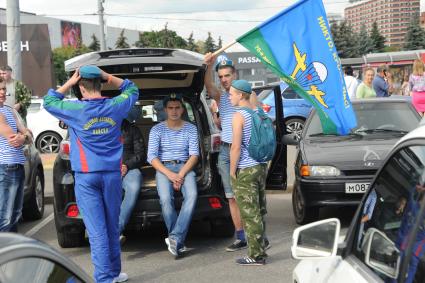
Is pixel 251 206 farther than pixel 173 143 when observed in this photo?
No

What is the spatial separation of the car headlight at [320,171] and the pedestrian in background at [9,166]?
313 centimetres

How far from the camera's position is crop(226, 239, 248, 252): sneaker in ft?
21.9

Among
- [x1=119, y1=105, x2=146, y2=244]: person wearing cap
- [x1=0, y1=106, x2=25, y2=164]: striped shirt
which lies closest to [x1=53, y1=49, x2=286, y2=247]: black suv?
[x1=119, y1=105, x2=146, y2=244]: person wearing cap

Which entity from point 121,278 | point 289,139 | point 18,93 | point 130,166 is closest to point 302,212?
point 289,139

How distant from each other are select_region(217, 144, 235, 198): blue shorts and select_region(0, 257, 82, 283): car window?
425cm

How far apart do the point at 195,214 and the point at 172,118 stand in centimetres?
105

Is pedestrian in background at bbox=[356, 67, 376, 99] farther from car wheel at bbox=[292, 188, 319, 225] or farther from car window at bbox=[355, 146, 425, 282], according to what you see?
car window at bbox=[355, 146, 425, 282]

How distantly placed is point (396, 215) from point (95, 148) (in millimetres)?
3370

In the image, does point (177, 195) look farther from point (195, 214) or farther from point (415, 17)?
point (415, 17)

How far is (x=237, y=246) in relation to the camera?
6.70 meters

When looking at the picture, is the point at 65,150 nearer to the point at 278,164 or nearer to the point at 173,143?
the point at 173,143

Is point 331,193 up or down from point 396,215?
down

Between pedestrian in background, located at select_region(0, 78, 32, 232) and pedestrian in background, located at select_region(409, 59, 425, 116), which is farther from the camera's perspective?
pedestrian in background, located at select_region(409, 59, 425, 116)

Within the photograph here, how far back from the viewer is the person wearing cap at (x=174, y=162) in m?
6.34
